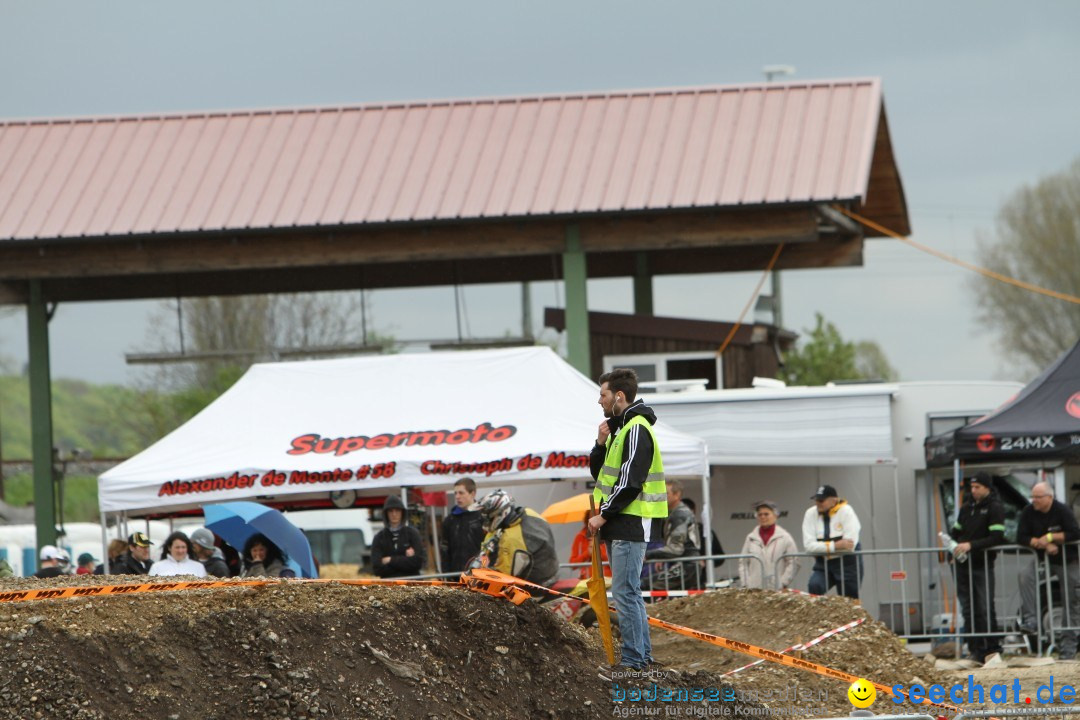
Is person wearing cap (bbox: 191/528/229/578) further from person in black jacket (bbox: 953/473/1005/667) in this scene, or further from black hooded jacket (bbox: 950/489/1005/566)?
black hooded jacket (bbox: 950/489/1005/566)

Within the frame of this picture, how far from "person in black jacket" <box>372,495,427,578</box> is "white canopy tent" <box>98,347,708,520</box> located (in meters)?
0.50

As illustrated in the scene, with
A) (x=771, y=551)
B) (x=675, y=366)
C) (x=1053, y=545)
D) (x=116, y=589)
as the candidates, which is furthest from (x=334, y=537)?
(x=116, y=589)

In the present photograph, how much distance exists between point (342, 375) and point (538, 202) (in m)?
5.51

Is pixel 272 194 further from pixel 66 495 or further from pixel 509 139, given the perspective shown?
pixel 66 495

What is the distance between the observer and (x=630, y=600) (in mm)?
9406

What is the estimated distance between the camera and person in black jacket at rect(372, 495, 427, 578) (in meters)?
15.4

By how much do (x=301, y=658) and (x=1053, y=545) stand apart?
8.39 meters

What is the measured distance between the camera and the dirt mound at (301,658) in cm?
818

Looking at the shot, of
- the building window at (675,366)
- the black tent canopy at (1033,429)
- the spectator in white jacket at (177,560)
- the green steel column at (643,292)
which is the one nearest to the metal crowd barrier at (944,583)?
the black tent canopy at (1033,429)

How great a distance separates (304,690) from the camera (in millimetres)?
8422

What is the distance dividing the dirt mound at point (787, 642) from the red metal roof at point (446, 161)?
32.0 feet

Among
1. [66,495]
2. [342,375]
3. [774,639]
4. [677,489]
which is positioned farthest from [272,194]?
[66,495]

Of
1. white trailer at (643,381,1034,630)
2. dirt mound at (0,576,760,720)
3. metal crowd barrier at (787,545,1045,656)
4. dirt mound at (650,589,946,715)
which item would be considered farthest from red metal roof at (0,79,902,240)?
dirt mound at (0,576,760,720)

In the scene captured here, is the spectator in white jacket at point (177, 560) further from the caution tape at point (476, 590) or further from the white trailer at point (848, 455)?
the white trailer at point (848, 455)
